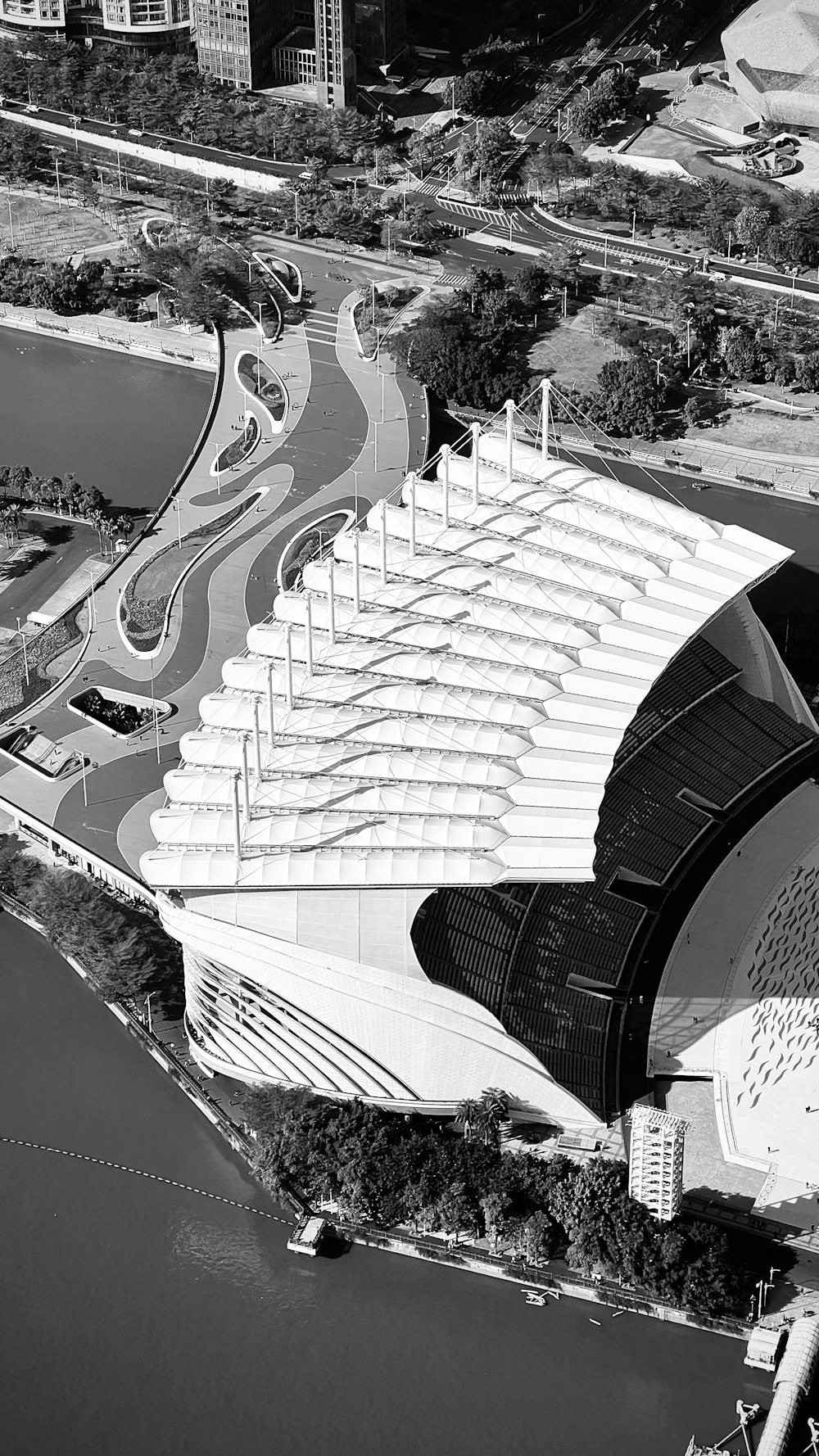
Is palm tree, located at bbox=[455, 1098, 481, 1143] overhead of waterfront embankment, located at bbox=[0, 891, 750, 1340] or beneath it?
overhead

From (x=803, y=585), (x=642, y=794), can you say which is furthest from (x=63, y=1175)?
(x=803, y=585)

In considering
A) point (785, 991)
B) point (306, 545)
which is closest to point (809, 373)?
point (306, 545)

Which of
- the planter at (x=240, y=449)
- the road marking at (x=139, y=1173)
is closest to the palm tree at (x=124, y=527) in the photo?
the planter at (x=240, y=449)

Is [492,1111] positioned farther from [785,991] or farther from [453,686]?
[453,686]

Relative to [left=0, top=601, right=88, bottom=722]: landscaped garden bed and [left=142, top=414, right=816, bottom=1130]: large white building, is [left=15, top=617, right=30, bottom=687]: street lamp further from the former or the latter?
[left=142, top=414, right=816, bottom=1130]: large white building

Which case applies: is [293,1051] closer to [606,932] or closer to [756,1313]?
[606,932]

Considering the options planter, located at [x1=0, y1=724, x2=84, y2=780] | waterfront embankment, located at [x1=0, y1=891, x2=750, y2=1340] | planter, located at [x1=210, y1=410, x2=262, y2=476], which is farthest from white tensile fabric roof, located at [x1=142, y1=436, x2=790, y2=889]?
planter, located at [x1=210, y1=410, x2=262, y2=476]

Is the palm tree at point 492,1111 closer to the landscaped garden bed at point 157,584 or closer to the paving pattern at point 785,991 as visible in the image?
the paving pattern at point 785,991
